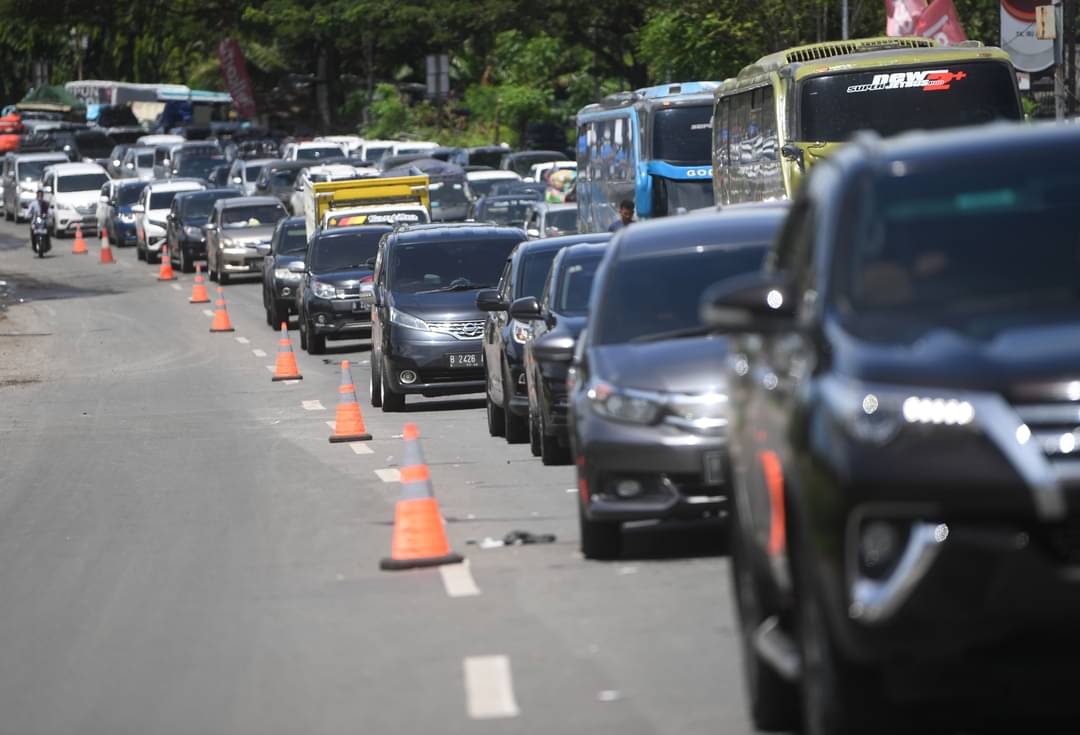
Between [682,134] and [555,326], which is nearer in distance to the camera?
[555,326]

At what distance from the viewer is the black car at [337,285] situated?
98.9 ft

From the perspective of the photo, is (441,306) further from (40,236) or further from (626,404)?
(40,236)

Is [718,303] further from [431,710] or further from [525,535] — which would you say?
[525,535]

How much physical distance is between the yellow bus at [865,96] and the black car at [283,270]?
448 inches

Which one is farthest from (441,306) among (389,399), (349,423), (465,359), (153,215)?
(153,215)

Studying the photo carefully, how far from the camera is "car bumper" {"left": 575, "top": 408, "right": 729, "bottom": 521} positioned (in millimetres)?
10836

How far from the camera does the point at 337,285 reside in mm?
30188

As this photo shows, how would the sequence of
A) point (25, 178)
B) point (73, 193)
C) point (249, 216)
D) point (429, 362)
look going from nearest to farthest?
point (429, 362), point (249, 216), point (73, 193), point (25, 178)

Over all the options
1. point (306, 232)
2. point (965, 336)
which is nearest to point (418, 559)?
point (965, 336)

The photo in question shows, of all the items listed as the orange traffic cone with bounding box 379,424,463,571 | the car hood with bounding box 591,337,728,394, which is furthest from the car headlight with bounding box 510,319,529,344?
the orange traffic cone with bounding box 379,424,463,571

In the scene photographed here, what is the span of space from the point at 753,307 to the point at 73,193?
58.4 m

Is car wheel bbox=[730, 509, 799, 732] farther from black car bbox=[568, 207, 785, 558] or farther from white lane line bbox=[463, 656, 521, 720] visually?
black car bbox=[568, 207, 785, 558]

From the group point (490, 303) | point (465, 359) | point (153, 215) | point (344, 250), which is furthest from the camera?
point (153, 215)

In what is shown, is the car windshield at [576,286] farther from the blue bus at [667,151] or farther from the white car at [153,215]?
the white car at [153,215]
